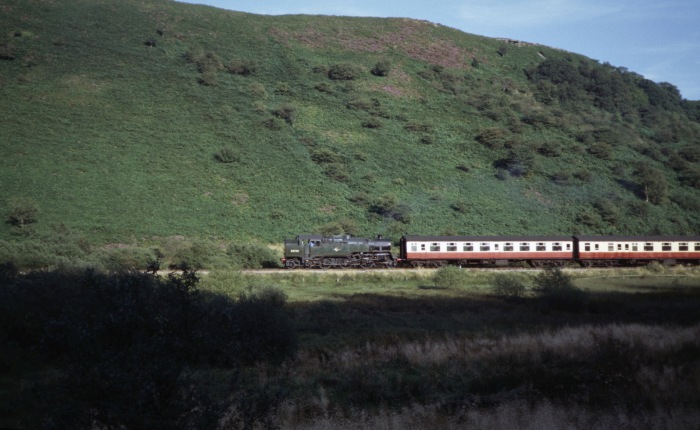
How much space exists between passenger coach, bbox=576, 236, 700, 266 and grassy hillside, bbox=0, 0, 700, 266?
13.2m

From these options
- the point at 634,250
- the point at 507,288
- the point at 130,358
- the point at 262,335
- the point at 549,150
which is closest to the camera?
the point at 130,358

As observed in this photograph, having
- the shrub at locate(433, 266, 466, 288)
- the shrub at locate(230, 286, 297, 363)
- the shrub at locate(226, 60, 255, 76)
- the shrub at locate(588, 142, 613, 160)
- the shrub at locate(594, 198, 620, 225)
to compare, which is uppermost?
the shrub at locate(226, 60, 255, 76)

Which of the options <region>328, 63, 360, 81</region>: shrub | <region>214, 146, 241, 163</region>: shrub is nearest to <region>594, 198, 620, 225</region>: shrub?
<region>214, 146, 241, 163</region>: shrub

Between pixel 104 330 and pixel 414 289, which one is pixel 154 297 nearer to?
pixel 104 330

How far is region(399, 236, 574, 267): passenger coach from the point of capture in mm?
42000

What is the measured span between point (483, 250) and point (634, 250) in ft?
42.2

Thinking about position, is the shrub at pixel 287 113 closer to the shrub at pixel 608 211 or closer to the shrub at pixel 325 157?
the shrub at pixel 325 157

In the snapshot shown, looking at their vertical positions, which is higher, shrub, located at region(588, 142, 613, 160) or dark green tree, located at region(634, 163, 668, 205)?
shrub, located at region(588, 142, 613, 160)

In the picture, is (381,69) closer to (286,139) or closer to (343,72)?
(343,72)

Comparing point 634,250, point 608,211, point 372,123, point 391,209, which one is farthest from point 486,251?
point 372,123

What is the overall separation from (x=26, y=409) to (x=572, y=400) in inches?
413

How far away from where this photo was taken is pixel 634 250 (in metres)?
43.5

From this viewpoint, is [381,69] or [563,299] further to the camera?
[381,69]

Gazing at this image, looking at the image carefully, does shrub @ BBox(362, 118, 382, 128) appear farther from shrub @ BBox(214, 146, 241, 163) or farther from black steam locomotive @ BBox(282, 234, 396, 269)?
black steam locomotive @ BBox(282, 234, 396, 269)
